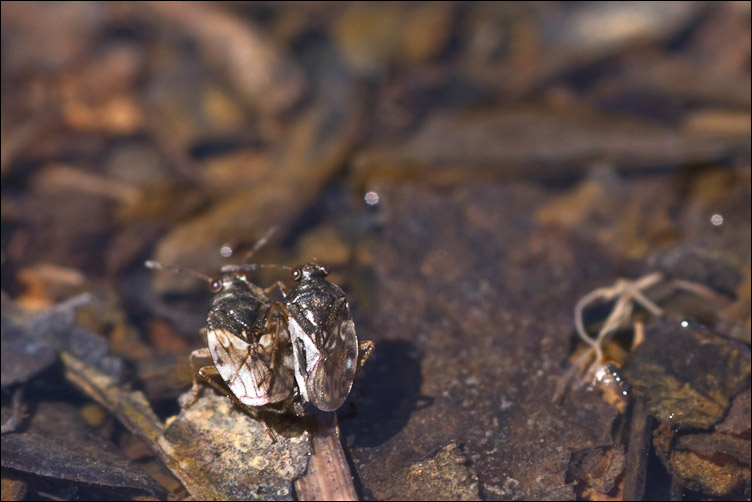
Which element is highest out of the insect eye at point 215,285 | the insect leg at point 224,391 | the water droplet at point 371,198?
the water droplet at point 371,198

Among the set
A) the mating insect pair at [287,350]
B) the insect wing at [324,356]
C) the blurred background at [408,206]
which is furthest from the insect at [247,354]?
the blurred background at [408,206]

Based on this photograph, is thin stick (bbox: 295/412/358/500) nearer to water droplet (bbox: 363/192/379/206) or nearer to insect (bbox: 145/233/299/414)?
insect (bbox: 145/233/299/414)

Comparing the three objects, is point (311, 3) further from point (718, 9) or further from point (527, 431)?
point (527, 431)

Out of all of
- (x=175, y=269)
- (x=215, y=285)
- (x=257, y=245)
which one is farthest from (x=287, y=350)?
(x=175, y=269)

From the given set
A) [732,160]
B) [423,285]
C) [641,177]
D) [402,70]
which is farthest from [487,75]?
[423,285]

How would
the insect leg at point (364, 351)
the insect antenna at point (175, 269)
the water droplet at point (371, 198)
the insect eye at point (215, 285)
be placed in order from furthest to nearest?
the water droplet at point (371, 198) < the insect antenna at point (175, 269) < the insect eye at point (215, 285) < the insect leg at point (364, 351)

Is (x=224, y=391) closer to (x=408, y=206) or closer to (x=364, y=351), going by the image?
(x=364, y=351)

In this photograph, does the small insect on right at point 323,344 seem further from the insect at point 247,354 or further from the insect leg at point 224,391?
the insect leg at point 224,391
